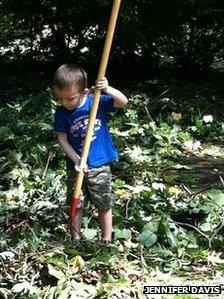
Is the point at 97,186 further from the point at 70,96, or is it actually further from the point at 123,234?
the point at 70,96

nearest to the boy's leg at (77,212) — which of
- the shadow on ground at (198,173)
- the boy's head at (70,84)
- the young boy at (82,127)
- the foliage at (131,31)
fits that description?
the young boy at (82,127)

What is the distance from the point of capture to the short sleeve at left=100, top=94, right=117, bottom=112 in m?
3.69

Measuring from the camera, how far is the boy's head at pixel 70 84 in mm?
3551

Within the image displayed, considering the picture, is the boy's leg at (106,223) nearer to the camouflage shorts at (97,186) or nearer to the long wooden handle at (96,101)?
the camouflage shorts at (97,186)

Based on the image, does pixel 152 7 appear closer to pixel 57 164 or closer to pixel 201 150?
pixel 201 150

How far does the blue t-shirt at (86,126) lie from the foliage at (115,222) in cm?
61

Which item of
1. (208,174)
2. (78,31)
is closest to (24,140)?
(208,174)

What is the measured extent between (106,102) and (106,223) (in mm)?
857

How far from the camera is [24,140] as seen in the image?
584cm

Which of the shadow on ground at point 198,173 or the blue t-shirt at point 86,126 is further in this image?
the shadow on ground at point 198,173

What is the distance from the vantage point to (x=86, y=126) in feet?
12.2

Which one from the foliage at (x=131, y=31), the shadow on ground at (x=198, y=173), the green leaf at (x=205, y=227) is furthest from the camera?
the foliage at (x=131, y=31)

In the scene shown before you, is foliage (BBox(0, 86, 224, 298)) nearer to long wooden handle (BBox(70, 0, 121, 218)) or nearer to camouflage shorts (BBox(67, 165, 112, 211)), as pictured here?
camouflage shorts (BBox(67, 165, 112, 211))

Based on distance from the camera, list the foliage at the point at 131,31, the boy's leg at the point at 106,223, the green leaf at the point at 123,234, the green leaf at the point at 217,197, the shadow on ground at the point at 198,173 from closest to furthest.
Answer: the boy's leg at the point at 106,223, the green leaf at the point at 123,234, the green leaf at the point at 217,197, the shadow on ground at the point at 198,173, the foliage at the point at 131,31
